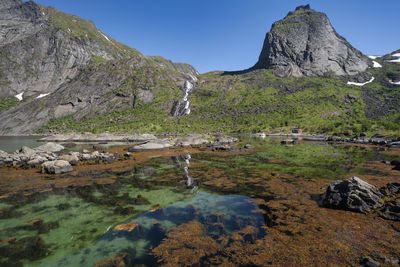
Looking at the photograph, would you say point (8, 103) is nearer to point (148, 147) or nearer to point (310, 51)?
point (148, 147)

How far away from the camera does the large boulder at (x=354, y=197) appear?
→ 34.7 ft

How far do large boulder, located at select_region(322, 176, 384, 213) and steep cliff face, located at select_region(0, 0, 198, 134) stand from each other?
119 metres

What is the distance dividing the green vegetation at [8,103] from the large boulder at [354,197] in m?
184

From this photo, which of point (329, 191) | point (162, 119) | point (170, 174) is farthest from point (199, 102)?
point (329, 191)

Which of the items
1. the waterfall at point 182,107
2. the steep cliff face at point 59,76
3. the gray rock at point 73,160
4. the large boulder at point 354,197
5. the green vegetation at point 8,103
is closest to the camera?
the large boulder at point 354,197

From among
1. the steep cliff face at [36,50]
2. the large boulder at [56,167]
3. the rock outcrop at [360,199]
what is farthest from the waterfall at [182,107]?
the rock outcrop at [360,199]

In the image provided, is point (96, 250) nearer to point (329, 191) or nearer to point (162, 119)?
point (329, 191)

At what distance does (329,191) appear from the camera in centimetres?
1196

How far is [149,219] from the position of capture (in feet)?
34.3

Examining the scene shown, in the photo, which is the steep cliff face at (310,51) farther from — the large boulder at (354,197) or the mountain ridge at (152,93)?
the large boulder at (354,197)

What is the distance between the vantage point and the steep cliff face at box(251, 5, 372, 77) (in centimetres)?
15125

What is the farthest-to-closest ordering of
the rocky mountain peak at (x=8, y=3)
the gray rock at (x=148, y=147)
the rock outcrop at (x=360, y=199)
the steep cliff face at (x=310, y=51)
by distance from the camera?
the rocky mountain peak at (x=8, y=3)
the steep cliff face at (x=310, y=51)
the gray rock at (x=148, y=147)
the rock outcrop at (x=360, y=199)

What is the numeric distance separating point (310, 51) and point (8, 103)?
236 meters

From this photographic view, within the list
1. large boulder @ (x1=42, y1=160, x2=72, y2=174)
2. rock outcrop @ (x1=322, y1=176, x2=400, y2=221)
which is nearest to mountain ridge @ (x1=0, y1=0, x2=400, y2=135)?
rock outcrop @ (x1=322, y1=176, x2=400, y2=221)
